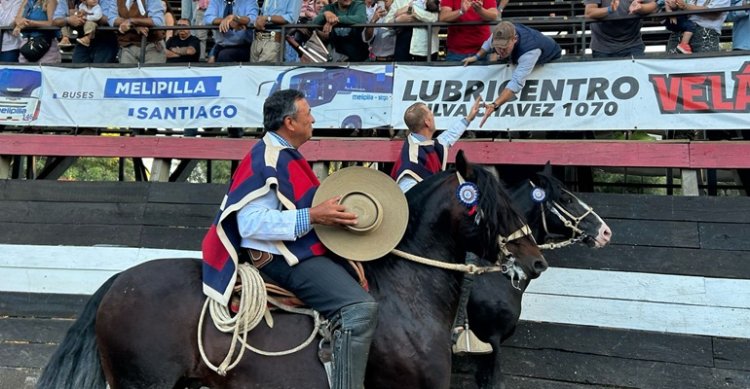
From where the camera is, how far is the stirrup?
5.22 meters

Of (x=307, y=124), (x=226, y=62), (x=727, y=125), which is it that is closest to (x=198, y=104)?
(x=226, y=62)

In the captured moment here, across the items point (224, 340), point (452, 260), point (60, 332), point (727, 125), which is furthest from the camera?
point (60, 332)

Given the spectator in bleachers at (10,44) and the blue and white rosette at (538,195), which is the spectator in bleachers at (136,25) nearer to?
the spectator in bleachers at (10,44)

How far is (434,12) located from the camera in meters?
7.73

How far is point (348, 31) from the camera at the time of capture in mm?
7852

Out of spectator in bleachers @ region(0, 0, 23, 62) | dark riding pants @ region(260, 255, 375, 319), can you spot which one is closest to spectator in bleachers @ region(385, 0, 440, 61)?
dark riding pants @ region(260, 255, 375, 319)

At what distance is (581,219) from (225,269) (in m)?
3.35

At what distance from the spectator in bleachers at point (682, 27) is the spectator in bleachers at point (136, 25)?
19.5 ft

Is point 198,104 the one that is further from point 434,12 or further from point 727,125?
point 727,125

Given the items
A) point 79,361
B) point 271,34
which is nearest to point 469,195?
point 79,361

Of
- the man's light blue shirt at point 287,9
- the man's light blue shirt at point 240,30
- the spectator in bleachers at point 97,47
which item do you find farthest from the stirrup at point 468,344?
the spectator in bleachers at point 97,47

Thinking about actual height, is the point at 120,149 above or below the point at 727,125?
below

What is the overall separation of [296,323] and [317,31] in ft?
16.9

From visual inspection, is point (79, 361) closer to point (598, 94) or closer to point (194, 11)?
point (598, 94)
